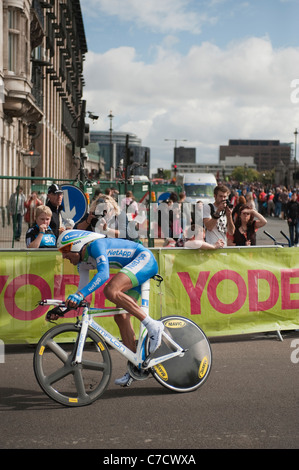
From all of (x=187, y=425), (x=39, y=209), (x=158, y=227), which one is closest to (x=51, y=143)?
(x=158, y=227)

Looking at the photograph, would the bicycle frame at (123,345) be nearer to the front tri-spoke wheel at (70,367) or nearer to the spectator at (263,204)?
the front tri-spoke wheel at (70,367)

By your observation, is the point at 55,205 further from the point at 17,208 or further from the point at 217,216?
the point at 17,208

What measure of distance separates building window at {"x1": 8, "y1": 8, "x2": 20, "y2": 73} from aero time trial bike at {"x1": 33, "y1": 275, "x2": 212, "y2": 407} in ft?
83.8

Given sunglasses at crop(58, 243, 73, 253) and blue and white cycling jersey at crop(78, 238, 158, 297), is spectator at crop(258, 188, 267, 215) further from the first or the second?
sunglasses at crop(58, 243, 73, 253)

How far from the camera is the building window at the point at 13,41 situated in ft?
97.1

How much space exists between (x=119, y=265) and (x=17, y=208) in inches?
377

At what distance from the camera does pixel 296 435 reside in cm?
504

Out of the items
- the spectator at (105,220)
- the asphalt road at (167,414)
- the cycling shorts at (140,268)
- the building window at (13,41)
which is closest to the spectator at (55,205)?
the spectator at (105,220)

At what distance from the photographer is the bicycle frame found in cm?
584

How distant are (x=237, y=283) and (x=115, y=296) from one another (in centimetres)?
298

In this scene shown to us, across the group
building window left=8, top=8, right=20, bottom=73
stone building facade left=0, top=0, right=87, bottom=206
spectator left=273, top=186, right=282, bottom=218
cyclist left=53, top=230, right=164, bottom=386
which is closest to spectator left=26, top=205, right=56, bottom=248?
cyclist left=53, top=230, right=164, bottom=386

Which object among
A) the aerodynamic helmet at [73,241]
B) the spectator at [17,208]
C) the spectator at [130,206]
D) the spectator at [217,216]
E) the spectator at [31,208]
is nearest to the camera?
the aerodynamic helmet at [73,241]

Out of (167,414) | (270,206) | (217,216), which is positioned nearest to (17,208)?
(217,216)
